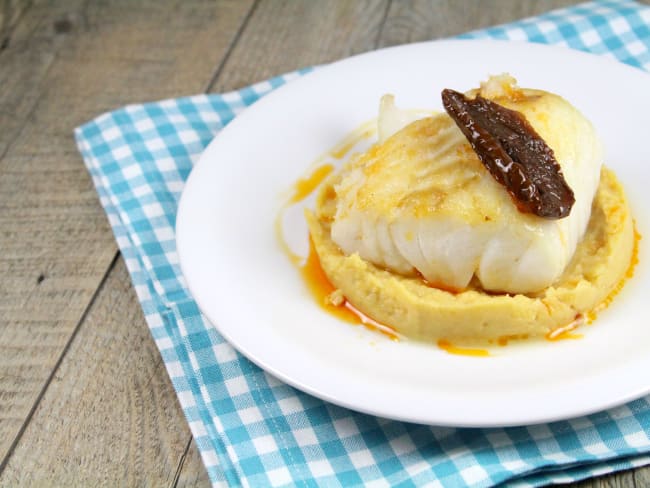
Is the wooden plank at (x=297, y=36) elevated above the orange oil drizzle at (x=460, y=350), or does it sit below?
below

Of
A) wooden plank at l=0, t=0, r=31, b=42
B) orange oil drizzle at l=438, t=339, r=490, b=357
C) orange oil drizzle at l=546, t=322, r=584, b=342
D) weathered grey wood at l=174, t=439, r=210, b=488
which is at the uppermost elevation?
orange oil drizzle at l=546, t=322, r=584, b=342

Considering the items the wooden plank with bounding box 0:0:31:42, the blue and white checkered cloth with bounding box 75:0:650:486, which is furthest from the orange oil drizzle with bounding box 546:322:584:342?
the wooden plank with bounding box 0:0:31:42

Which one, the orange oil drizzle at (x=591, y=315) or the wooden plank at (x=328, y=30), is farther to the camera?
the wooden plank at (x=328, y=30)

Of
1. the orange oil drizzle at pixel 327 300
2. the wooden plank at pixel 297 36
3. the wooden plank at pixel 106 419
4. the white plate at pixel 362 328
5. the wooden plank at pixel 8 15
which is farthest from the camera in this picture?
the wooden plank at pixel 8 15

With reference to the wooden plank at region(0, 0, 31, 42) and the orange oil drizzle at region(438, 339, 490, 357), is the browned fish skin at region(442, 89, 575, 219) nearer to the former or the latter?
the orange oil drizzle at region(438, 339, 490, 357)

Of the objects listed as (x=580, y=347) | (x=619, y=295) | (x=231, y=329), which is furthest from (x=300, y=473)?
(x=619, y=295)

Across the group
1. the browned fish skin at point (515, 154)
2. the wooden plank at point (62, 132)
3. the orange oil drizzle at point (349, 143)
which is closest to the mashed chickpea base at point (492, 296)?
the browned fish skin at point (515, 154)

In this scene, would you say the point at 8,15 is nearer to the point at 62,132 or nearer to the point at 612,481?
the point at 62,132

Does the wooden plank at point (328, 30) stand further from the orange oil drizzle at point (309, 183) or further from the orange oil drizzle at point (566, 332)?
the orange oil drizzle at point (566, 332)
